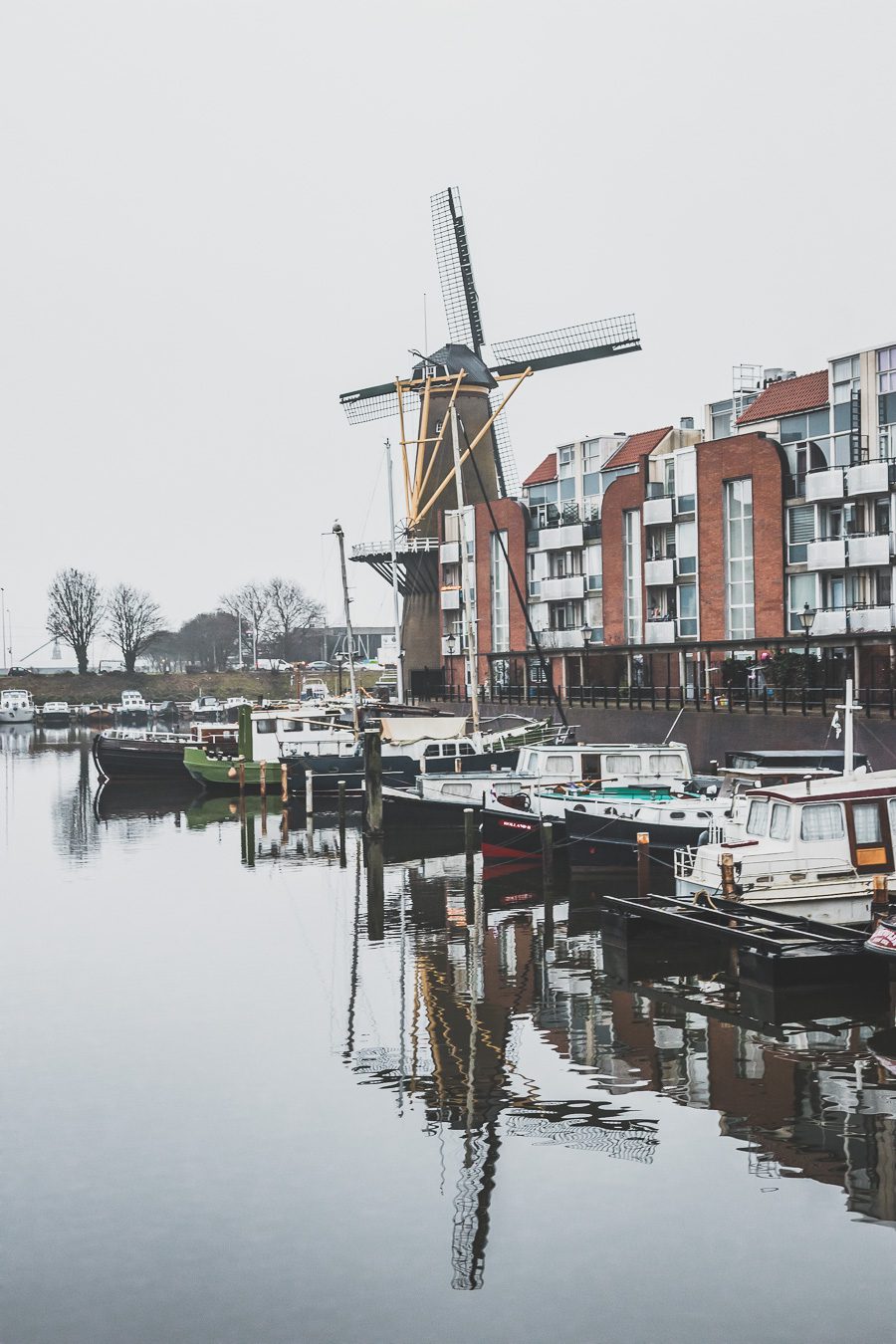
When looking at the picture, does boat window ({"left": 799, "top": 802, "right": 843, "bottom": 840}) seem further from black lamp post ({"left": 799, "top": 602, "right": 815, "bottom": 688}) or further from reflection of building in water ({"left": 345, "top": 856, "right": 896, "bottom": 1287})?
black lamp post ({"left": 799, "top": 602, "right": 815, "bottom": 688})

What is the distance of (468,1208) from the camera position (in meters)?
16.6

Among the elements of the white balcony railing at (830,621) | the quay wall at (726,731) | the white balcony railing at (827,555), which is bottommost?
the quay wall at (726,731)

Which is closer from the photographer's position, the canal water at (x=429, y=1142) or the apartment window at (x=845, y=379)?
the canal water at (x=429, y=1142)

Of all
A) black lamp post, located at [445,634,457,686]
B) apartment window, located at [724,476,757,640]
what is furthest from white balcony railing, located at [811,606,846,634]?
black lamp post, located at [445,634,457,686]

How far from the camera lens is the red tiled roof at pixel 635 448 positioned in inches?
2894

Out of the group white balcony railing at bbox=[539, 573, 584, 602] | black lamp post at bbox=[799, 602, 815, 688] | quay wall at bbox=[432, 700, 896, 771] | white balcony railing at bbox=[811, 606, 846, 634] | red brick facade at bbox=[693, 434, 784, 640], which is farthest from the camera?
white balcony railing at bbox=[539, 573, 584, 602]

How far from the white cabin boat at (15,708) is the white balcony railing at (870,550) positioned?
117 meters

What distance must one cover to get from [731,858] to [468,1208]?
46.1 ft

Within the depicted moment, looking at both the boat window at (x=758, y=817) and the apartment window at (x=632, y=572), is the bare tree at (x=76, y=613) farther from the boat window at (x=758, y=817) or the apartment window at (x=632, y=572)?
the boat window at (x=758, y=817)

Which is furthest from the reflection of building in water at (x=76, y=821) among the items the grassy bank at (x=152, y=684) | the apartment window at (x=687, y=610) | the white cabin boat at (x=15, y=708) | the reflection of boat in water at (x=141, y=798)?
the grassy bank at (x=152, y=684)

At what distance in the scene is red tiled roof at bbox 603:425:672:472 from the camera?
241ft

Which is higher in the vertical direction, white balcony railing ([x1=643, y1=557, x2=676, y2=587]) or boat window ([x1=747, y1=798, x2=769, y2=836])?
white balcony railing ([x1=643, y1=557, x2=676, y2=587])

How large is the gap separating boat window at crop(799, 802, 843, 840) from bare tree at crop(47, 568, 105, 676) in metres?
165

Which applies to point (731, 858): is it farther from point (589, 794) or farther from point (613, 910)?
point (589, 794)
